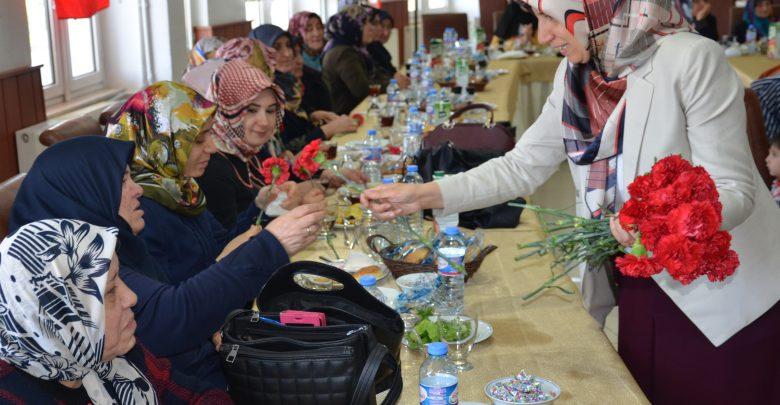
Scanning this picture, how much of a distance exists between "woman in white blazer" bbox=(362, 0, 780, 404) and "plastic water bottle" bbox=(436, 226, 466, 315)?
32cm

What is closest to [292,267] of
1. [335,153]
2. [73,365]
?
[73,365]

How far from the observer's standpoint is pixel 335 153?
364 cm

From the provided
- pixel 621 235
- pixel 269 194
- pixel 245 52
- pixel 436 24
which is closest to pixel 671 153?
pixel 621 235

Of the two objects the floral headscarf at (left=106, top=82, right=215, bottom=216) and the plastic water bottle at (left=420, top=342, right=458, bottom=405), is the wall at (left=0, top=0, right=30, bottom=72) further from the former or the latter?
the plastic water bottle at (left=420, top=342, right=458, bottom=405)

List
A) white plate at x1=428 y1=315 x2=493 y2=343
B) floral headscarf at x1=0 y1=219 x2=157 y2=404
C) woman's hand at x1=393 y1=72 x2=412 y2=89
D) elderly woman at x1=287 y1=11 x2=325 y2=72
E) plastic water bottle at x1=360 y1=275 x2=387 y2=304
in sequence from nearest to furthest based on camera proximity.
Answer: floral headscarf at x1=0 y1=219 x2=157 y2=404, white plate at x1=428 y1=315 x2=493 y2=343, plastic water bottle at x1=360 y1=275 x2=387 y2=304, elderly woman at x1=287 y1=11 x2=325 y2=72, woman's hand at x1=393 y1=72 x2=412 y2=89

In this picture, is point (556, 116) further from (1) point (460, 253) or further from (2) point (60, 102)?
(2) point (60, 102)

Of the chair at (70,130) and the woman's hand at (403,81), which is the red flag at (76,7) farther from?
the woman's hand at (403,81)

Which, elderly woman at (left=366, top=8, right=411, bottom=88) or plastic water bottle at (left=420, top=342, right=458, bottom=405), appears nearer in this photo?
plastic water bottle at (left=420, top=342, right=458, bottom=405)

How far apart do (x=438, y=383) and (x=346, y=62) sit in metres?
4.87

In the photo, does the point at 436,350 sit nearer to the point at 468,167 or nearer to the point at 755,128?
the point at 468,167

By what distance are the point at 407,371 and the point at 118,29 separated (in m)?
4.29

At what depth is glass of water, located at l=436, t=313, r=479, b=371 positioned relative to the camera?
180cm

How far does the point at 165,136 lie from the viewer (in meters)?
2.37

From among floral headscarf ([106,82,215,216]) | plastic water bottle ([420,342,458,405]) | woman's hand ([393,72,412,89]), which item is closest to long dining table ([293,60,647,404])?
plastic water bottle ([420,342,458,405])
